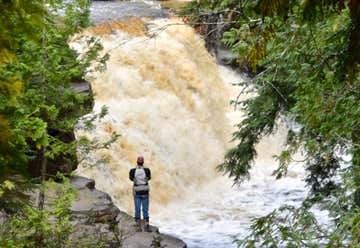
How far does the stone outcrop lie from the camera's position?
9.13 meters

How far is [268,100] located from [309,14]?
7094 mm

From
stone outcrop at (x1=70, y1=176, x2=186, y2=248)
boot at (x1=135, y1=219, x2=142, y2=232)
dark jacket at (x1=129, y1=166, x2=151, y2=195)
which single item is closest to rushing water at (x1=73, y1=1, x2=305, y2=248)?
boot at (x1=135, y1=219, x2=142, y2=232)

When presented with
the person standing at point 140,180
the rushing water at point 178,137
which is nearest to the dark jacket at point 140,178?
the person standing at point 140,180

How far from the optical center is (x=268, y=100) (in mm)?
10031

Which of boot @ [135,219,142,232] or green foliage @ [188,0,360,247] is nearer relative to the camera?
green foliage @ [188,0,360,247]

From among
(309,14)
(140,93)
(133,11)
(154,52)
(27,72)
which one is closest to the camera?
(309,14)

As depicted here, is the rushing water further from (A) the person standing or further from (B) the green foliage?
(B) the green foliage

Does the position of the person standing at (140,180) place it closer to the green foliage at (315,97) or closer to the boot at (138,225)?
the boot at (138,225)

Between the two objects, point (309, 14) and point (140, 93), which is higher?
point (309, 14)

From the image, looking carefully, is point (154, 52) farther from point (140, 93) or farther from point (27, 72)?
point (27, 72)

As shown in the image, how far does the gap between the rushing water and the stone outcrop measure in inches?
72.3

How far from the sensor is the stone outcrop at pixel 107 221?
913 cm

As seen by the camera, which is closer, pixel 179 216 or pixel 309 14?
pixel 309 14

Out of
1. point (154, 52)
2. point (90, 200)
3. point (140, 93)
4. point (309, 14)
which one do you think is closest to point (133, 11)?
point (154, 52)
